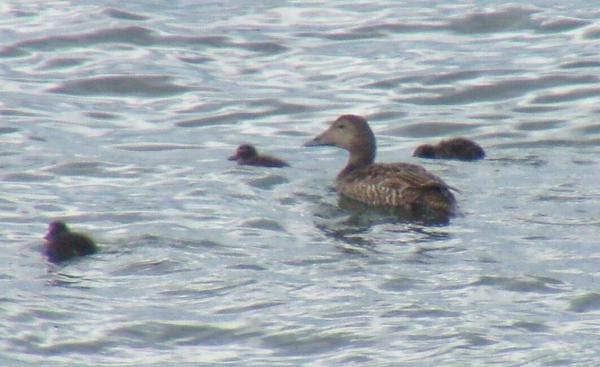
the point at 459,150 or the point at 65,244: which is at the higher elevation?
the point at 65,244

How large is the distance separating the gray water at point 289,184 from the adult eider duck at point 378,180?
0.21 metres

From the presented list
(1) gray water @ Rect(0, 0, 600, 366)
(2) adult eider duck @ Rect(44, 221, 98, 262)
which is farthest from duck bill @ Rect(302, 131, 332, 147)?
(2) adult eider duck @ Rect(44, 221, 98, 262)

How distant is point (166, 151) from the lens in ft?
52.7

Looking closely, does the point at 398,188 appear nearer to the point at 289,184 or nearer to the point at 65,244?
the point at 289,184

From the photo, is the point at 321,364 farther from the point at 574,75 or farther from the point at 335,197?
the point at 574,75

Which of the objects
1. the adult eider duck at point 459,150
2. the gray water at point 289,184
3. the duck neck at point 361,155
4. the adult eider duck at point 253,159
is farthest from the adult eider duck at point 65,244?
the adult eider duck at point 459,150

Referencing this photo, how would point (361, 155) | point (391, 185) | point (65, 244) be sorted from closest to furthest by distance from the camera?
point (65, 244)
point (391, 185)
point (361, 155)

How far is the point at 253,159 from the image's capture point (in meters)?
14.8

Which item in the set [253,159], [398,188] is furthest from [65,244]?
[253,159]

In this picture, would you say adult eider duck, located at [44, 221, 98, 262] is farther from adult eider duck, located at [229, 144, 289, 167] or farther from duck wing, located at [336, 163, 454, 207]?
adult eider duck, located at [229, 144, 289, 167]

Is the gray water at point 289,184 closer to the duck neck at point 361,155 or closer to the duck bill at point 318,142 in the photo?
the duck bill at point 318,142

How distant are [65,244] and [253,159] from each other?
3787 millimetres

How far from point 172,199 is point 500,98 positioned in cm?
601

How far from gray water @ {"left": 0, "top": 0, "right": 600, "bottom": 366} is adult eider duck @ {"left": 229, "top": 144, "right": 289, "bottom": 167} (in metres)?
0.12
